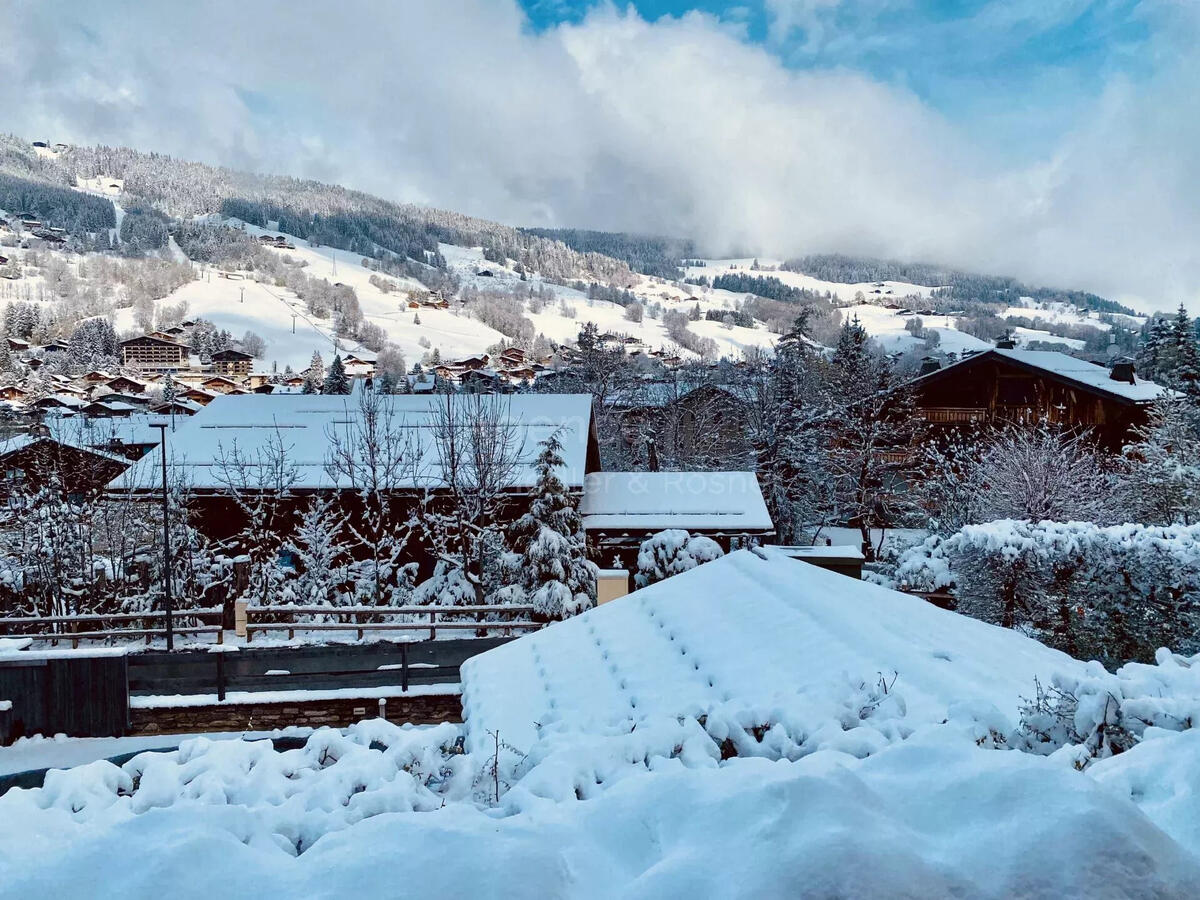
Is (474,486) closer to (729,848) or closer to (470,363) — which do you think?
(729,848)

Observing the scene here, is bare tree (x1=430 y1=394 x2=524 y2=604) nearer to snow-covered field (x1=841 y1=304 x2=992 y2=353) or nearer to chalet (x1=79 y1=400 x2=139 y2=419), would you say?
chalet (x1=79 y1=400 x2=139 y2=419)

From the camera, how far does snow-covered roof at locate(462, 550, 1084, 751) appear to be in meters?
5.09

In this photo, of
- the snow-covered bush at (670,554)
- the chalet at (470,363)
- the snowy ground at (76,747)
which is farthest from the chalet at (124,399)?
the snow-covered bush at (670,554)

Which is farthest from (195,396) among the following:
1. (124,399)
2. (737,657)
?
(737,657)

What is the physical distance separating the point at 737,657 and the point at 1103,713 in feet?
9.01

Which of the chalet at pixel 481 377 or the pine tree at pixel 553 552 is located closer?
the pine tree at pixel 553 552

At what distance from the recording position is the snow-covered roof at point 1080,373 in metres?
26.6

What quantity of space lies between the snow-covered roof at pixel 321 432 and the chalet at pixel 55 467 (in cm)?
189

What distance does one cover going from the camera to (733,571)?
7.99 metres

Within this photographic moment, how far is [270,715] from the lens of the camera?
11.1 metres

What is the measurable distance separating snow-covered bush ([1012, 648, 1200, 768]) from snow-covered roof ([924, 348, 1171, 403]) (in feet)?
91.6

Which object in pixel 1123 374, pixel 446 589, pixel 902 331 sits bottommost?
pixel 446 589

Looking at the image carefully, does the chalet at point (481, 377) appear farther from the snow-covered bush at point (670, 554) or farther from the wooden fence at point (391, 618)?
the snow-covered bush at point (670, 554)

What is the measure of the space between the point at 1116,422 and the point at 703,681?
1154 inches
